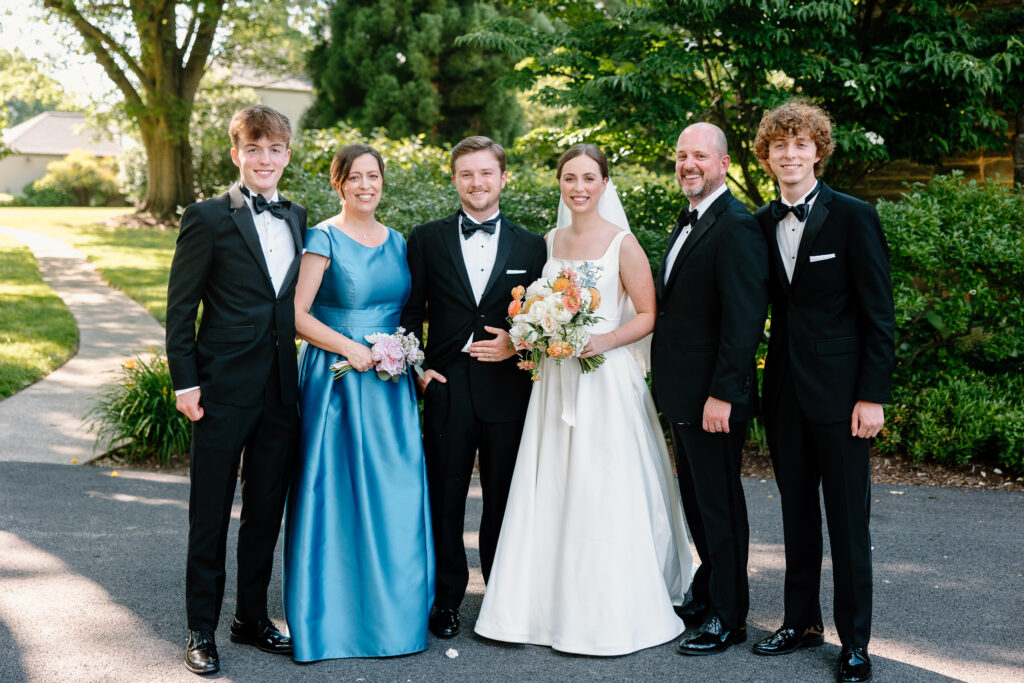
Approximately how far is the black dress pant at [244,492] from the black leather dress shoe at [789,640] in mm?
2330

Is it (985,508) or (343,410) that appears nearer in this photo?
(343,410)

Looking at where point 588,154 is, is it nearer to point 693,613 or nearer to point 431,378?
point 431,378

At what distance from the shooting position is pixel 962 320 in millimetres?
6871

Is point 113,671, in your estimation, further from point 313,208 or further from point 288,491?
point 313,208

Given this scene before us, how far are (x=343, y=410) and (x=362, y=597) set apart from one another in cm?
88

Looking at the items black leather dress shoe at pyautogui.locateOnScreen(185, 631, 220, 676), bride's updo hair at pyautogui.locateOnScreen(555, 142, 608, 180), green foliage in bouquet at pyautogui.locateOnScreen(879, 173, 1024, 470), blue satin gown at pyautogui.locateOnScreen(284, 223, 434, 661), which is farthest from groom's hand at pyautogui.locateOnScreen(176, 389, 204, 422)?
green foliage in bouquet at pyautogui.locateOnScreen(879, 173, 1024, 470)

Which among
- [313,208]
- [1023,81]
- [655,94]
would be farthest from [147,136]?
[1023,81]

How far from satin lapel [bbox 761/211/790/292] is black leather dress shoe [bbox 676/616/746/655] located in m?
1.58

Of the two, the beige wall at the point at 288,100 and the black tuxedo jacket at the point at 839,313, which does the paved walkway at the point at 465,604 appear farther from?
the beige wall at the point at 288,100

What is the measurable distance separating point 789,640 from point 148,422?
5.29m

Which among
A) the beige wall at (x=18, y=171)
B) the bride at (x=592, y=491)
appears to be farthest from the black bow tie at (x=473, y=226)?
the beige wall at (x=18, y=171)

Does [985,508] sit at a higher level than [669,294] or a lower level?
lower

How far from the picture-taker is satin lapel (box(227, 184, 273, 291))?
3787 millimetres

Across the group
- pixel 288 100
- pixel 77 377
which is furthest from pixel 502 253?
pixel 288 100
